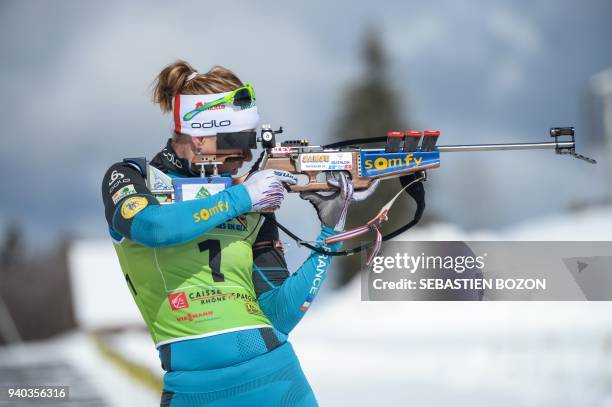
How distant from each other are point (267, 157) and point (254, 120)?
147mm

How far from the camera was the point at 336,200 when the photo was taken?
3.28m

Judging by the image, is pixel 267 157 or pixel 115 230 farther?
pixel 267 157

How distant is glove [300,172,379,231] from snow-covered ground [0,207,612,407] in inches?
79.1

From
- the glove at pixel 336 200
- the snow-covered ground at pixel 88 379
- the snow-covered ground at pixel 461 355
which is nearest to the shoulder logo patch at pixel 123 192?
the glove at pixel 336 200

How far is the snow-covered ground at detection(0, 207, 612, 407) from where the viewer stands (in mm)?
7848

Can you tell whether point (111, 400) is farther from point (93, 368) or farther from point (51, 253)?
point (51, 253)

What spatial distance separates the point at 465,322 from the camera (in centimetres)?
1077

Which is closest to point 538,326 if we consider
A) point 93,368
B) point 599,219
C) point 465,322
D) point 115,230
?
point 465,322

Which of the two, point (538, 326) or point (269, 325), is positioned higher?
point (269, 325)

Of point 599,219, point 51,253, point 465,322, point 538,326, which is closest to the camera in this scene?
point 538,326

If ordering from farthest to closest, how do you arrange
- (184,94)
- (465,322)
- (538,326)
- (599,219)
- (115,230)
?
(599,219), (465,322), (538,326), (184,94), (115,230)

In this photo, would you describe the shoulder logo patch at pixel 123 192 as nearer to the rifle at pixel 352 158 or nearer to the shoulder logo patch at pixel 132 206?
the shoulder logo patch at pixel 132 206

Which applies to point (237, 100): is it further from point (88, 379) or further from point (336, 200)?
point (88, 379)

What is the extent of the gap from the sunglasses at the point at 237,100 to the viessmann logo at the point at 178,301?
632mm
